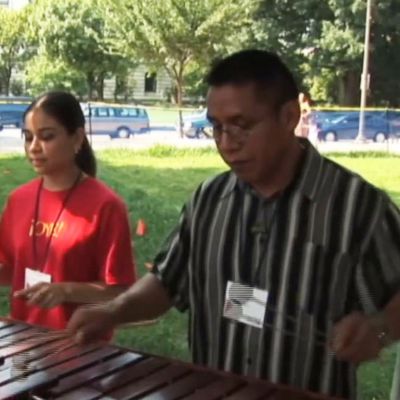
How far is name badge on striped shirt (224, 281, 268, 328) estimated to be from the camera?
5.56 feet

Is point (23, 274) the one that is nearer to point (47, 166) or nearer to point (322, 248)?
point (47, 166)

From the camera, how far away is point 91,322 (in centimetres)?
184

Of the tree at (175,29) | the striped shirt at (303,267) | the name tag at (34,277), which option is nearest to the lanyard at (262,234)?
the striped shirt at (303,267)

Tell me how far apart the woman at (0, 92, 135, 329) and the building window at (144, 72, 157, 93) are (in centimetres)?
769

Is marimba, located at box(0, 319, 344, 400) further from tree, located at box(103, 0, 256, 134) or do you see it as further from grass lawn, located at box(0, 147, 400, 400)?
tree, located at box(103, 0, 256, 134)

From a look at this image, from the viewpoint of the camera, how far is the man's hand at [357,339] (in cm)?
155

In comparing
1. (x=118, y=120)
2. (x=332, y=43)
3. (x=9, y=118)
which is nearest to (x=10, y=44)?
(x=118, y=120)

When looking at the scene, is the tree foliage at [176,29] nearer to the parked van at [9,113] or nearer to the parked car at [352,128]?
the parked car at [352,128]

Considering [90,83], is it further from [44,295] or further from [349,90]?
[44,295]

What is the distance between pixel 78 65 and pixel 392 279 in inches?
318

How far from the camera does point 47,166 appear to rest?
7.39 feet

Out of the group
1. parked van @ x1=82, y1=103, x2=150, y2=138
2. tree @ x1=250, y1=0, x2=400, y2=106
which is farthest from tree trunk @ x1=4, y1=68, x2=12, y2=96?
tree @ x1=250, y1=0, x2=400, y2=106

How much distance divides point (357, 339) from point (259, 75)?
0.53m

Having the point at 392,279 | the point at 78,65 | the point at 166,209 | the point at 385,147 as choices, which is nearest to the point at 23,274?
the point at 392,279
